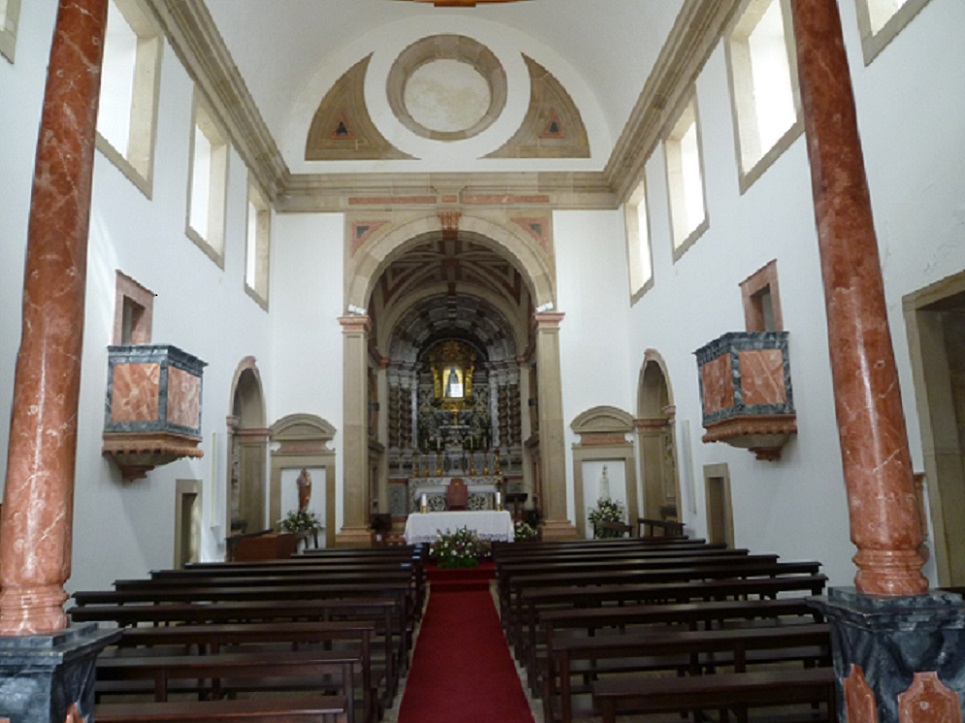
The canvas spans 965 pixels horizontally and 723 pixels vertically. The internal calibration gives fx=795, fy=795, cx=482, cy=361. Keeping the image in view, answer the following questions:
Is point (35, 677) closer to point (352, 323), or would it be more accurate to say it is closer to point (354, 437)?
point (354, 437)

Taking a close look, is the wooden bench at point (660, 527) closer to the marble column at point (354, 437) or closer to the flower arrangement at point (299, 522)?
the marble column at point (354, 437)

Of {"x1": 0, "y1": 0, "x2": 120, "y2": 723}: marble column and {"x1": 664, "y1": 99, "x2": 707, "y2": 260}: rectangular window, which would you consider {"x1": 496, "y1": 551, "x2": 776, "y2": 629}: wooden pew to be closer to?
{"x1": 0, "y1": 0, "x2": 120, "y2": 723}: marble column

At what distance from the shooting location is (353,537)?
1383 centimetres

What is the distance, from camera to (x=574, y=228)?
15.2 m

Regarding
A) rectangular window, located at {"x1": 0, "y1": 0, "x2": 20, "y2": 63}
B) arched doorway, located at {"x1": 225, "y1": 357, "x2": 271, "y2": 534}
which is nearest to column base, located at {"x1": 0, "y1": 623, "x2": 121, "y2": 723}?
rectangular window, located at {"x1": 0, "y1": 0, "x2": 20, "y2": 63}

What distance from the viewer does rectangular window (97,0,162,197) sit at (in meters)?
8.84

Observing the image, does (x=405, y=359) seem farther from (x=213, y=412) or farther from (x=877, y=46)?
(x=877, y=46)

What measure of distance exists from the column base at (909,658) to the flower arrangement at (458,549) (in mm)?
→ 9166

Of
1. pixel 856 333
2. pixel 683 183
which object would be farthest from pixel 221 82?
pixel 856 333

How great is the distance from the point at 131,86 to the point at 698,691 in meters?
8.85

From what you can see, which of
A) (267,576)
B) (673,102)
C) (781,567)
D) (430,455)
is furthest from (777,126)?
(430,455)

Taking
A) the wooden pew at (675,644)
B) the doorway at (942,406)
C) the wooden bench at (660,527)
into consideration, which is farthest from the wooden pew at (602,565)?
the wooden bench at (660,527)

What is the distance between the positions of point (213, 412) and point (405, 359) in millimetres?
13610

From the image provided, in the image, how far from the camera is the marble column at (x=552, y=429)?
14188mm
